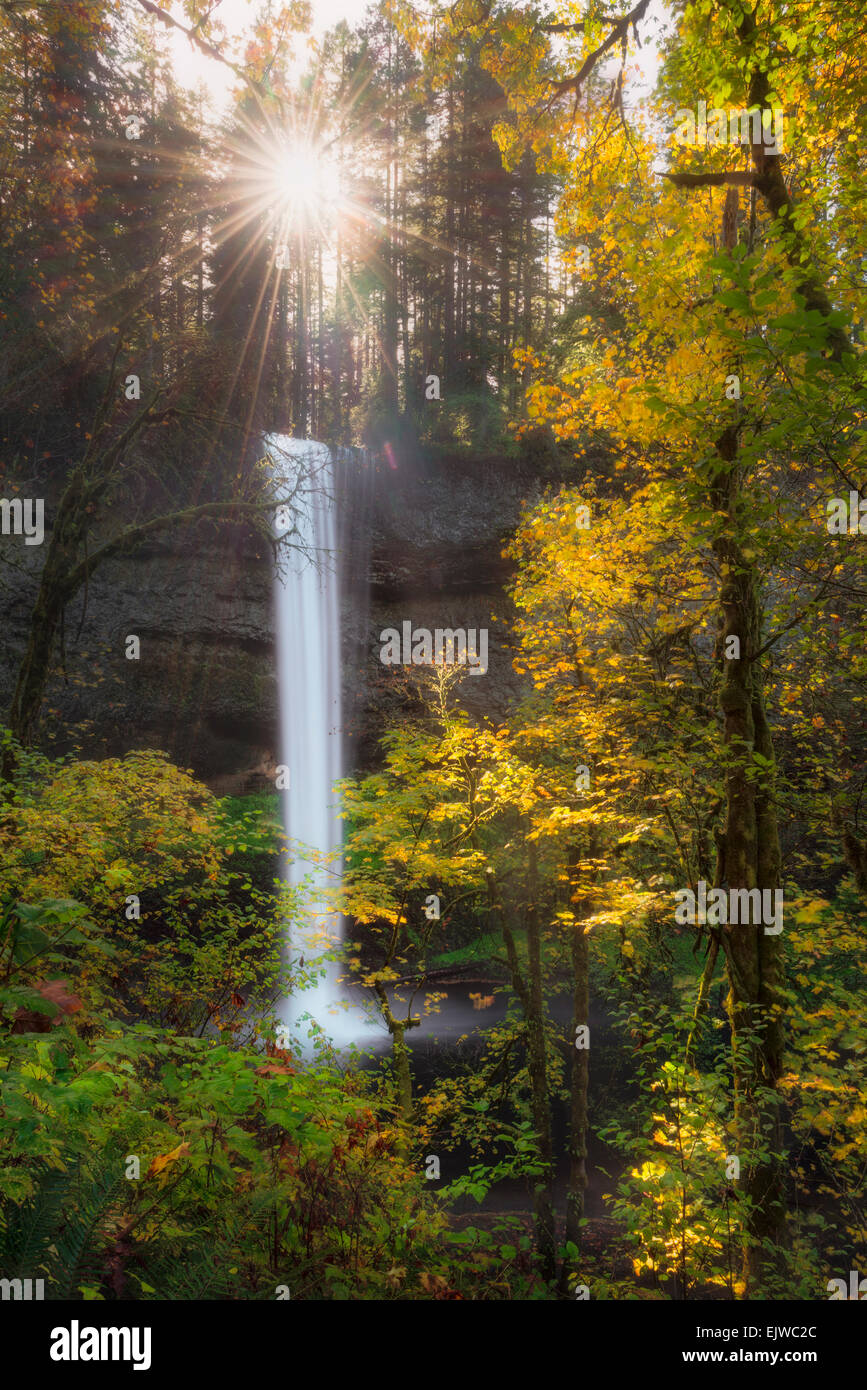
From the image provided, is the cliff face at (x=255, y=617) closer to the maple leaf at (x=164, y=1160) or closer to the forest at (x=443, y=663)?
the forest at (x=443, y=663)

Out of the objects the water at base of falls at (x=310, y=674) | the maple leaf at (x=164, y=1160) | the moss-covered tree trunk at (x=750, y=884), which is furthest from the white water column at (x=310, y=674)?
the maple leaf at (x=164, y=1160)

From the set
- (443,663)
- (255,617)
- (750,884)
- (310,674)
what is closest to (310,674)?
(310,674)

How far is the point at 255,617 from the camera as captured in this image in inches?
909

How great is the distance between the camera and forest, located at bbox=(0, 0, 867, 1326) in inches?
138

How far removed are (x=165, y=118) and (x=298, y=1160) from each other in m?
24.0

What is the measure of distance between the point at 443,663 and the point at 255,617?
48.6 feet

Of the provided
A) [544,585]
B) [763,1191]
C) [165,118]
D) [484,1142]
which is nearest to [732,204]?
[544,585]

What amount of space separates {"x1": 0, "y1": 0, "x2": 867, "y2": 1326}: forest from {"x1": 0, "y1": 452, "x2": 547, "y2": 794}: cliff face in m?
0.15

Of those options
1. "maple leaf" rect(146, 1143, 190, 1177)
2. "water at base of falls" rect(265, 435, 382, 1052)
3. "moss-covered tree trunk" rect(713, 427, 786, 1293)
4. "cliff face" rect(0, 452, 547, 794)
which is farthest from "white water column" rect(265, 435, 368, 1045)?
"maple leaf" rect(146, 1143, 190, 1177)

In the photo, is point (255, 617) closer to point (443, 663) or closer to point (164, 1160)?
point (443, 663)

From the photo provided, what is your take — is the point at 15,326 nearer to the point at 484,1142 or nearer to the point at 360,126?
the point at 360,126

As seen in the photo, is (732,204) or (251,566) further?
(251,566)

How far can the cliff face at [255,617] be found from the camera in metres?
21.4
